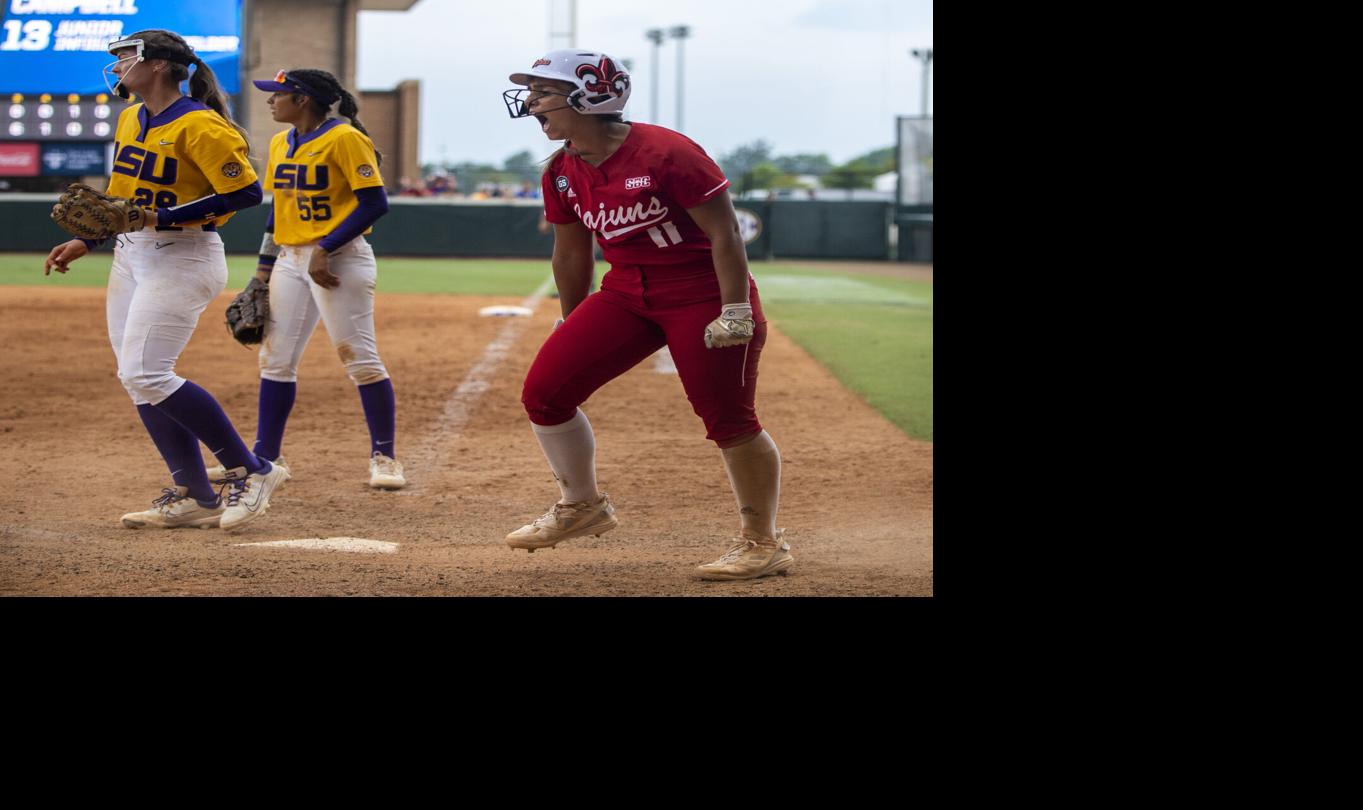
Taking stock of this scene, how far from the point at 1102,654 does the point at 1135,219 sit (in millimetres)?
950

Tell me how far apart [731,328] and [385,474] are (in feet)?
7.85

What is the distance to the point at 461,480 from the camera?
5.82m

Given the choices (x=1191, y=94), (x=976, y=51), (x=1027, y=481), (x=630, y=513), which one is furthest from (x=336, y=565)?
(x=1191, y=94)

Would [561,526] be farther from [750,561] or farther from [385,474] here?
[385,474]

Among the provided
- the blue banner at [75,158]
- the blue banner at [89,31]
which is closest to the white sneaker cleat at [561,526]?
the blue banner at [89,31]

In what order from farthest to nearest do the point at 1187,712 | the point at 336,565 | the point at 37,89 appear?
1. the point at 37,89
2. the point at 336,565
3. the point at 1187,712

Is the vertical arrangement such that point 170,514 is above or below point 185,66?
below

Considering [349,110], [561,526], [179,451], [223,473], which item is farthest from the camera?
[349,110]

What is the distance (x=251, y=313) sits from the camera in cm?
527

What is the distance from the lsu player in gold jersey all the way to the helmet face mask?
5.30 feet

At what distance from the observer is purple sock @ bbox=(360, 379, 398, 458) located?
5.57m

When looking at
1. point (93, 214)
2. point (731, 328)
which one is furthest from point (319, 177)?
point (731, 328)

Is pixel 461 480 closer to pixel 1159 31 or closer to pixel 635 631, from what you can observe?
pixel 635 631

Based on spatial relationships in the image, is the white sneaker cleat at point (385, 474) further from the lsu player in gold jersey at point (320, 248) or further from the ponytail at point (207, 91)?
the ponytail at point (207, 91)
